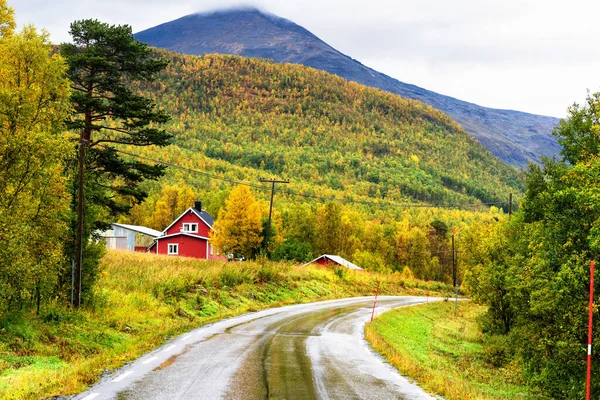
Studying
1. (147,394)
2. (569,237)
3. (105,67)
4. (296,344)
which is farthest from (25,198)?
(569,237)

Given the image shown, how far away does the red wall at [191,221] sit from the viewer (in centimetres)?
7850

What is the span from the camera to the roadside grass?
1101cm

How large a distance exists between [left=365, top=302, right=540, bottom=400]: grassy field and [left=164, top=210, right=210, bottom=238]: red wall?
40754 millimetres

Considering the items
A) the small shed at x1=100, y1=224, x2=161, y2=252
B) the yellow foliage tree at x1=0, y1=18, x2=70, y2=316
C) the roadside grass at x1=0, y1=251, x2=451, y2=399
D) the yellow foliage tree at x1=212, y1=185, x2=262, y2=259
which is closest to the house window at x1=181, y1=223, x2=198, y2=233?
the small shed at x1=100, y1=224, x2=161, y2=252

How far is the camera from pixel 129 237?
8444 centimetres

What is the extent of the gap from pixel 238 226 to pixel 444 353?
127ft

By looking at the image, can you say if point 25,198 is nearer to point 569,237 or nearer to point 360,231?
point 569,237

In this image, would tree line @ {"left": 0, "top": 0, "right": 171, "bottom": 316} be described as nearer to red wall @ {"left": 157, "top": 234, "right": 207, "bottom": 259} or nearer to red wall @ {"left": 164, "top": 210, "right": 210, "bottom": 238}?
red wall @ {"left": 164, "top": 210, "right": 210, "bottom": 238}

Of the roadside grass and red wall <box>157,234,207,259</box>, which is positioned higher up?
the roadside grass

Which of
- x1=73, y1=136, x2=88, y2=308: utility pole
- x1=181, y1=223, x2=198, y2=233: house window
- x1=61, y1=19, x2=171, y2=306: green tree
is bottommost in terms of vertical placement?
x1=181, y1=223, x2=198, y2=233: house window

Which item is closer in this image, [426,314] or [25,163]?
[25,163]

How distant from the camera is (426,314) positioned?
139 feet

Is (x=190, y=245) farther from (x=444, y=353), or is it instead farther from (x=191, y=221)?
(x=444, y=353)

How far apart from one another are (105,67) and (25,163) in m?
15.8
